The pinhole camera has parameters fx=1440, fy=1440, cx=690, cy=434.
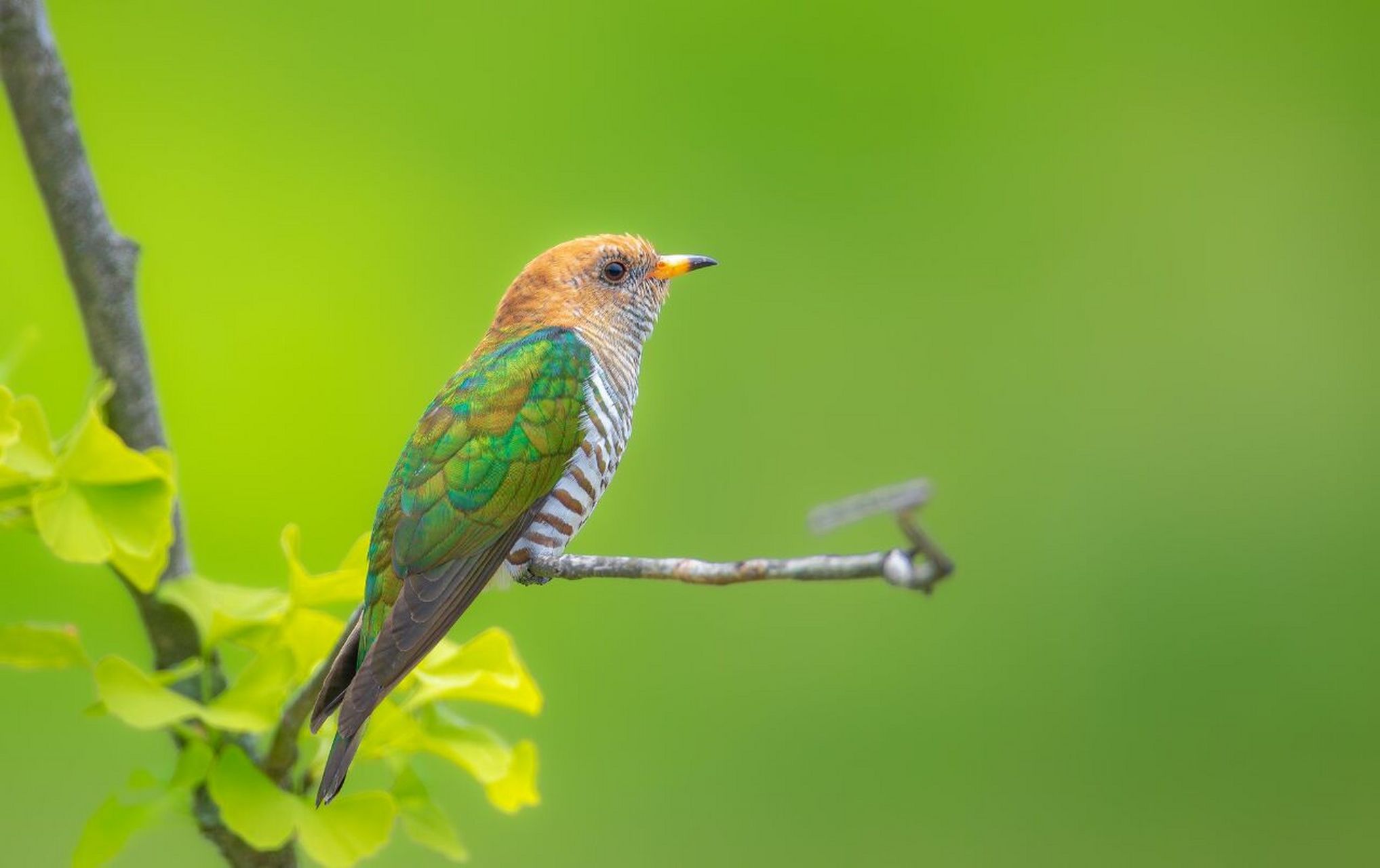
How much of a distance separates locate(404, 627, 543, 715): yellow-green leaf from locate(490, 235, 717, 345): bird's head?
21cm

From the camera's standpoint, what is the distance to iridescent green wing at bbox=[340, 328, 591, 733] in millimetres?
601

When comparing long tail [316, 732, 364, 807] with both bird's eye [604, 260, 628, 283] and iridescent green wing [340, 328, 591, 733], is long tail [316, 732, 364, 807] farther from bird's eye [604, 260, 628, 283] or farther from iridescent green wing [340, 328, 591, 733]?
bird's eye [604, 260, 628, 283]

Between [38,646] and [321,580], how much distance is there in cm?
14

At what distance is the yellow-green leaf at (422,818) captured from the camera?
681 millimetres

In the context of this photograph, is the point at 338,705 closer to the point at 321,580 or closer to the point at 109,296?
the point at 321,580

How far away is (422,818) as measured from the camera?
0.70 m

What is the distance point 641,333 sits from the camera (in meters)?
0.91

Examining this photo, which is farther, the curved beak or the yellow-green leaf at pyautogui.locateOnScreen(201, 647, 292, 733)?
the curved beak

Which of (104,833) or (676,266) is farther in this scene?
(676,266)

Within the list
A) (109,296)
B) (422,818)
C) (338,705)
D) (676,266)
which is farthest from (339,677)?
(676,266)

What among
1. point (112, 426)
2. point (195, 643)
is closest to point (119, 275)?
point (112, 426)

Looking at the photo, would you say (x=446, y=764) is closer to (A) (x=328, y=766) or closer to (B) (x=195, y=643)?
(B) (x=195, y=643)

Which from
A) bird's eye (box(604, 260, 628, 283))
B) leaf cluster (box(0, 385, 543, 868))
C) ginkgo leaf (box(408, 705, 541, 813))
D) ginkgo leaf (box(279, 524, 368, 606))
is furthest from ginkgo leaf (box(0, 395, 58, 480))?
bird's eye (box(604, 260, 628, 283))

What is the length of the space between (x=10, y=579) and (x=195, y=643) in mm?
731
